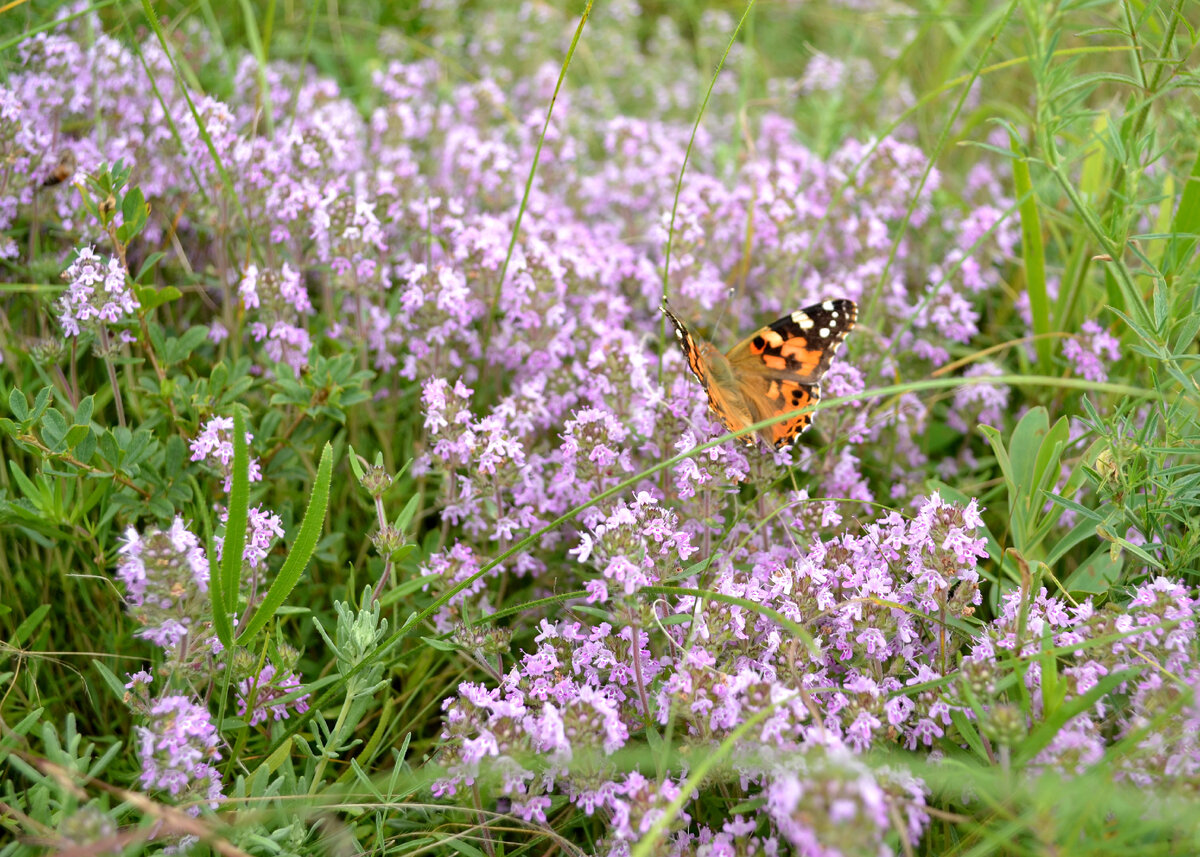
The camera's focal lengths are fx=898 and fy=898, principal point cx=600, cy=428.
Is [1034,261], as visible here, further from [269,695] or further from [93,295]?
[93,295]

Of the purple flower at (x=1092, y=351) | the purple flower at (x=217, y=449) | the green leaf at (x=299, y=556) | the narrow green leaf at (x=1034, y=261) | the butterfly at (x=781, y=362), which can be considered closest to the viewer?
the green leaf at (x=299, y=556)

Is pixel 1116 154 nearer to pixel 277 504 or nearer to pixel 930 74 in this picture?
pixel 277 504

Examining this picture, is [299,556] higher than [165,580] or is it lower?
lower

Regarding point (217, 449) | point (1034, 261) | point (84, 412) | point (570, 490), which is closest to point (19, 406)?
point (84, 412)

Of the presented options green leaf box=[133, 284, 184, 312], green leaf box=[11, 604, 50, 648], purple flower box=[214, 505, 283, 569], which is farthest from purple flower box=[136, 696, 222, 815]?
green leaf box=[133, 284, 184, 312]

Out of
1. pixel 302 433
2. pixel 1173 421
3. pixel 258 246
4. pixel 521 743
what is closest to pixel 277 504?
pixel 302 433

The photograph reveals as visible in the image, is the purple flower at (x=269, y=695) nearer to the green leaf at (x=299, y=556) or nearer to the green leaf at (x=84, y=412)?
the green leaf at (x=299, y=556)

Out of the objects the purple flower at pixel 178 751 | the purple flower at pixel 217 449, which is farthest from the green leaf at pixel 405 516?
the purple flower at pixel 178 751

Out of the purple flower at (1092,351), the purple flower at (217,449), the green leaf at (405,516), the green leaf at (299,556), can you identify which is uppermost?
the purple flower at (217,449)
